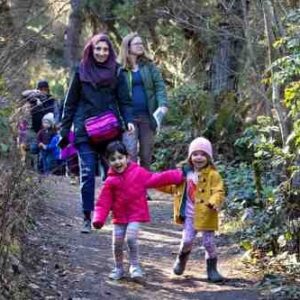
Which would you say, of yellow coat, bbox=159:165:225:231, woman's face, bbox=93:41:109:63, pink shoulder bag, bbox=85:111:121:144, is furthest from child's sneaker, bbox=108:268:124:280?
woman's face, bbox=93:41:109:63

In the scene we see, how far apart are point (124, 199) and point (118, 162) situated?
1.02ft

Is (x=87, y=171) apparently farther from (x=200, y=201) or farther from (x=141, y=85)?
(x=141, y=85)

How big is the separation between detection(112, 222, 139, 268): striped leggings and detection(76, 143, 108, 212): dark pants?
1395mm

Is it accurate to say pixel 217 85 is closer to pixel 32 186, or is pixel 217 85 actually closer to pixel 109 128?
pixel 109 128

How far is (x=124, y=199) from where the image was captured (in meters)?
6.37

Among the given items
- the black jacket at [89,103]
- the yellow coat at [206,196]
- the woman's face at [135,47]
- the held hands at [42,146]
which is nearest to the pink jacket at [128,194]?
the yellow coat at [206,196]

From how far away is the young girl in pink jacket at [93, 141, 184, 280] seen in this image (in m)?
6.34

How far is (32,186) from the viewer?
6.30 m

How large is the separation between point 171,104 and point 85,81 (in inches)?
330

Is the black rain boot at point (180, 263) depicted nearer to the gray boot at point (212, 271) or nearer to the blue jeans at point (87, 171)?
the gray boot at point (212, 271)

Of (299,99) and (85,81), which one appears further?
(85,81)

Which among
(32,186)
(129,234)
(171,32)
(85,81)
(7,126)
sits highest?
(171,32)

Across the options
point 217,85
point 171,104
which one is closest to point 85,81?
point 217,85

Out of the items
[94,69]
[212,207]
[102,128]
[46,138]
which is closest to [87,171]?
[102,128]
